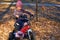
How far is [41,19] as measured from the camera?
8.77 metres

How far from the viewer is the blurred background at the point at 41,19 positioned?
743 centimetres

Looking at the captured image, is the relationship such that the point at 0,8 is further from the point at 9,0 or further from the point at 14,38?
the point at 14,38

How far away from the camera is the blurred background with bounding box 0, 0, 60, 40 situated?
293 inches

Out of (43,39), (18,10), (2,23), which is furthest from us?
(2,23)

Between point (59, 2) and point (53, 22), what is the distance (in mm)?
3110

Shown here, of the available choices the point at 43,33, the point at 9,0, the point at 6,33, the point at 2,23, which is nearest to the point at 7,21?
Answer: the point at 2,23

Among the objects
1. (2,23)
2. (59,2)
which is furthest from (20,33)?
(59,2)

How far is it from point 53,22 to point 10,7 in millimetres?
3105

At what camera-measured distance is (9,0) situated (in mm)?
11523

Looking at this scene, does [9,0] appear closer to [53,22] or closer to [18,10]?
[53,22]

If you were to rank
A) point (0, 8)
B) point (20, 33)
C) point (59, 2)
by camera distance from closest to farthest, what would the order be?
1. point (20, 33)
2. point (0, 8)
3. point (59, 2)

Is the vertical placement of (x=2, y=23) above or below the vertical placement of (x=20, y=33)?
below

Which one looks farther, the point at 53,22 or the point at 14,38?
the point at 53,22

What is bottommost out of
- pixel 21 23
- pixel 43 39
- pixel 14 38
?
pixel 43 39
